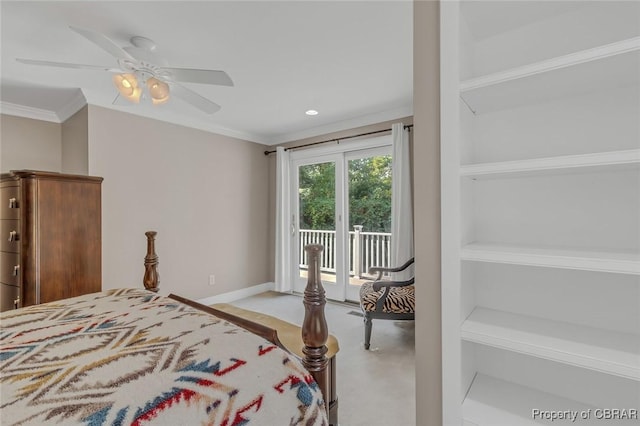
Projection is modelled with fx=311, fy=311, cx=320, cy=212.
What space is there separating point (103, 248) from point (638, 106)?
389 cm

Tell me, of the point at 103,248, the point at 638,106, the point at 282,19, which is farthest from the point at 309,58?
the point at 103,248

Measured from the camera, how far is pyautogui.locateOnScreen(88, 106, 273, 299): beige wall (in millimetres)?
3182

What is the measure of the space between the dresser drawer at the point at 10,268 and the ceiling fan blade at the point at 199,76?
1.95 meters

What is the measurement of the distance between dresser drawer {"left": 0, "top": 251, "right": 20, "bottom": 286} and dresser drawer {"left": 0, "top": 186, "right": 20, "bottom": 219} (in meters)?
0.32

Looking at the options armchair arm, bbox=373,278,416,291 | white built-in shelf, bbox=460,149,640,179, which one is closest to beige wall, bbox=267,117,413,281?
armchair arm, bbox=373,278,416,291

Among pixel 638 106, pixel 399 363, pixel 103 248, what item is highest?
pixel 638 106

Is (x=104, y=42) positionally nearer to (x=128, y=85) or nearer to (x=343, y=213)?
(x=128, y=85)

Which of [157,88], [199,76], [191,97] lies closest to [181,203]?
[191,97]

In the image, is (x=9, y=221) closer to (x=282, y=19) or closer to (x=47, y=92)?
(x=47, y=92)

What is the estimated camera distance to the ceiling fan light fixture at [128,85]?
2.02 meters

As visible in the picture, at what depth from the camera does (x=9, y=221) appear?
2.55 m

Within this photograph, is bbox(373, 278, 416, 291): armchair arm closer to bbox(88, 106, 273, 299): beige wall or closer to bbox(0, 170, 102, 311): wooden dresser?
bbox(88, 106, 273, 299): beige wall

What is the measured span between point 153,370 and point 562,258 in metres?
1.28

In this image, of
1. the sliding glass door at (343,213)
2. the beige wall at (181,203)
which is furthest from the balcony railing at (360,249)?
the beige wall at (181,203)
